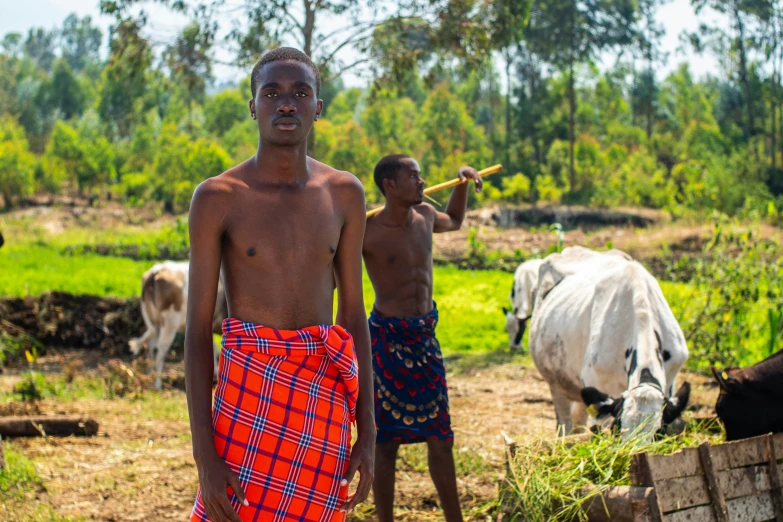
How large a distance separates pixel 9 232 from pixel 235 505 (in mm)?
27044

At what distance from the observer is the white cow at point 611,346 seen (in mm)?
4227

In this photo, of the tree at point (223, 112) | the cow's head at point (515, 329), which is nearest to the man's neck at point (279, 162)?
the cow's head at point (515, 329)

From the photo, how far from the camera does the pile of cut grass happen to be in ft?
12.1

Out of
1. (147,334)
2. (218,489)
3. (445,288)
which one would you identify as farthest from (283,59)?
(445,288)

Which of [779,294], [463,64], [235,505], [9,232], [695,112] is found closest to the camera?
[235,505]

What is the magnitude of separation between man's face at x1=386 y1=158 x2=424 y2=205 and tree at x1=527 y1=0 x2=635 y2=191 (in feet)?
97.0

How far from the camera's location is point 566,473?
385cm

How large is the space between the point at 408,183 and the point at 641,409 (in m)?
1.62

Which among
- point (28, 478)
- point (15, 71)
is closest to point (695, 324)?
point (28, 478)

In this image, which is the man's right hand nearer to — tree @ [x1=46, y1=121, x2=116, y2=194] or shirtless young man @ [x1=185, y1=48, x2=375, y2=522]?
shirtless young man @ [x1=185, y1=48, x2=375, y2=522]

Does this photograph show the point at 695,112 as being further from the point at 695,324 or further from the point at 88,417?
the point at 88,417

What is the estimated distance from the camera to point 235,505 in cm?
240

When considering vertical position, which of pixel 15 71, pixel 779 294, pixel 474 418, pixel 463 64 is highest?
pixel 15 71

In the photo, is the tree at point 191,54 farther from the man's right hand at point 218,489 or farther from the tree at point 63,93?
the tree at point 63,93
